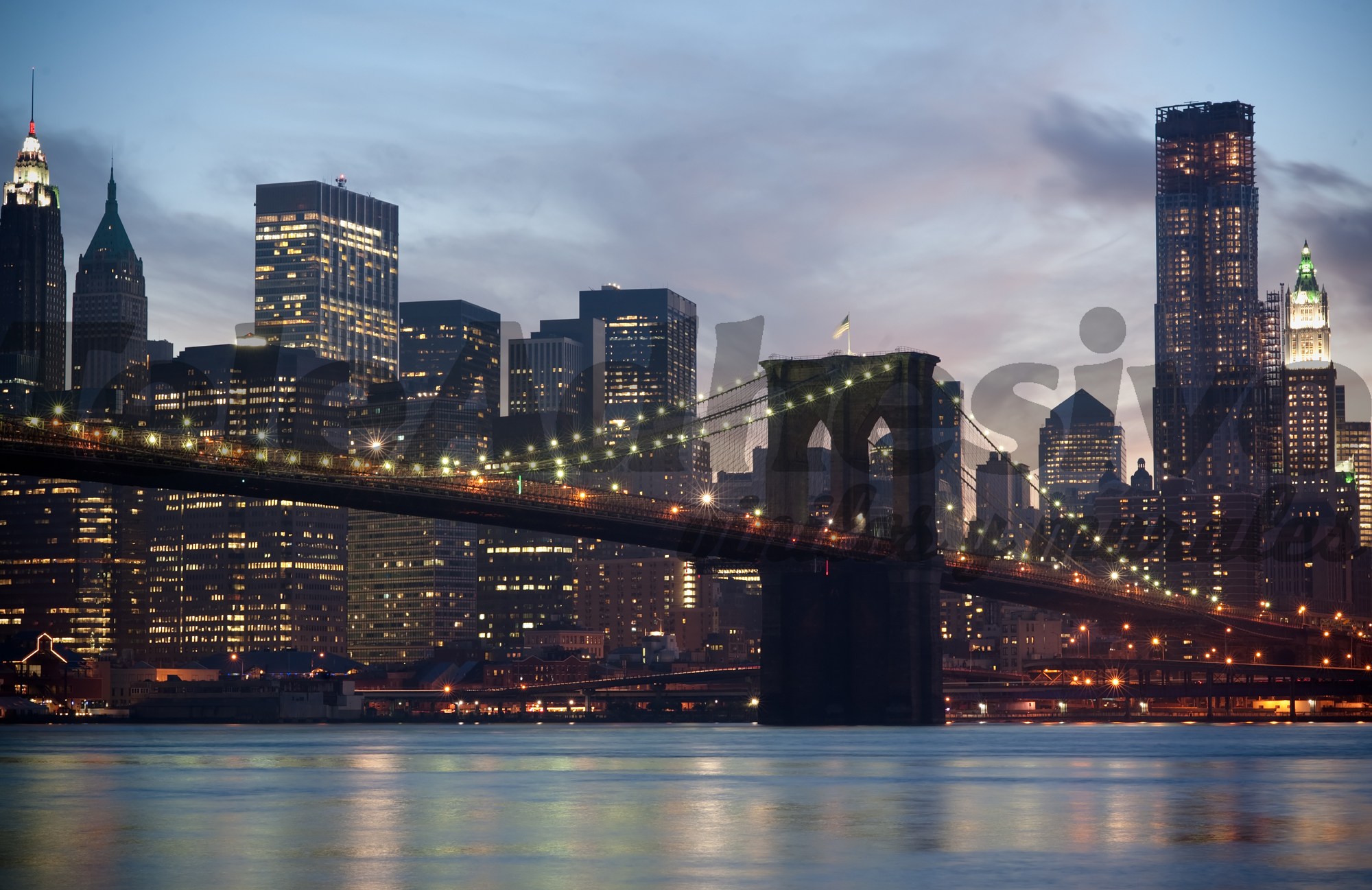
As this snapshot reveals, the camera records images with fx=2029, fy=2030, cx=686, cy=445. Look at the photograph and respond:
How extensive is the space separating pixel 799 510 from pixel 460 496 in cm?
2104

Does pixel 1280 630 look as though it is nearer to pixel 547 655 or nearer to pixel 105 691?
pixel 547 655

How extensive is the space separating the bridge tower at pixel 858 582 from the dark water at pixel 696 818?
1270 cm

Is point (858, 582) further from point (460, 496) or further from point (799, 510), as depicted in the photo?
point (460, 496)

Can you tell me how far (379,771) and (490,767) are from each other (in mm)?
4348

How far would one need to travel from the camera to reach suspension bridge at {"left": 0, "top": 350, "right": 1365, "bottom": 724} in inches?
2869

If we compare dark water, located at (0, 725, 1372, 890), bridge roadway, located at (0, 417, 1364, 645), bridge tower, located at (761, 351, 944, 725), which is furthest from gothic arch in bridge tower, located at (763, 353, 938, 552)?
dark water, located at (0, 725, 1372, 890)

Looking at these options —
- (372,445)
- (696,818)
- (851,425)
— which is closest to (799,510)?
(851,425)

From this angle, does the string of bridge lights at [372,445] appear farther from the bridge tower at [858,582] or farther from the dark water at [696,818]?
the dark water at [696,818]

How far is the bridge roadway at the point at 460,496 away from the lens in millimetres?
67500

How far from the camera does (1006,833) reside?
36469mm

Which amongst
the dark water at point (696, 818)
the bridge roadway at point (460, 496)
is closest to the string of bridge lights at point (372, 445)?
the bridge roadway at point (460, 496)

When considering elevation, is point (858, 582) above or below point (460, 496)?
below

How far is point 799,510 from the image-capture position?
306 feet

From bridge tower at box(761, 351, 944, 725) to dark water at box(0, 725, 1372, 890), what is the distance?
12.7m
